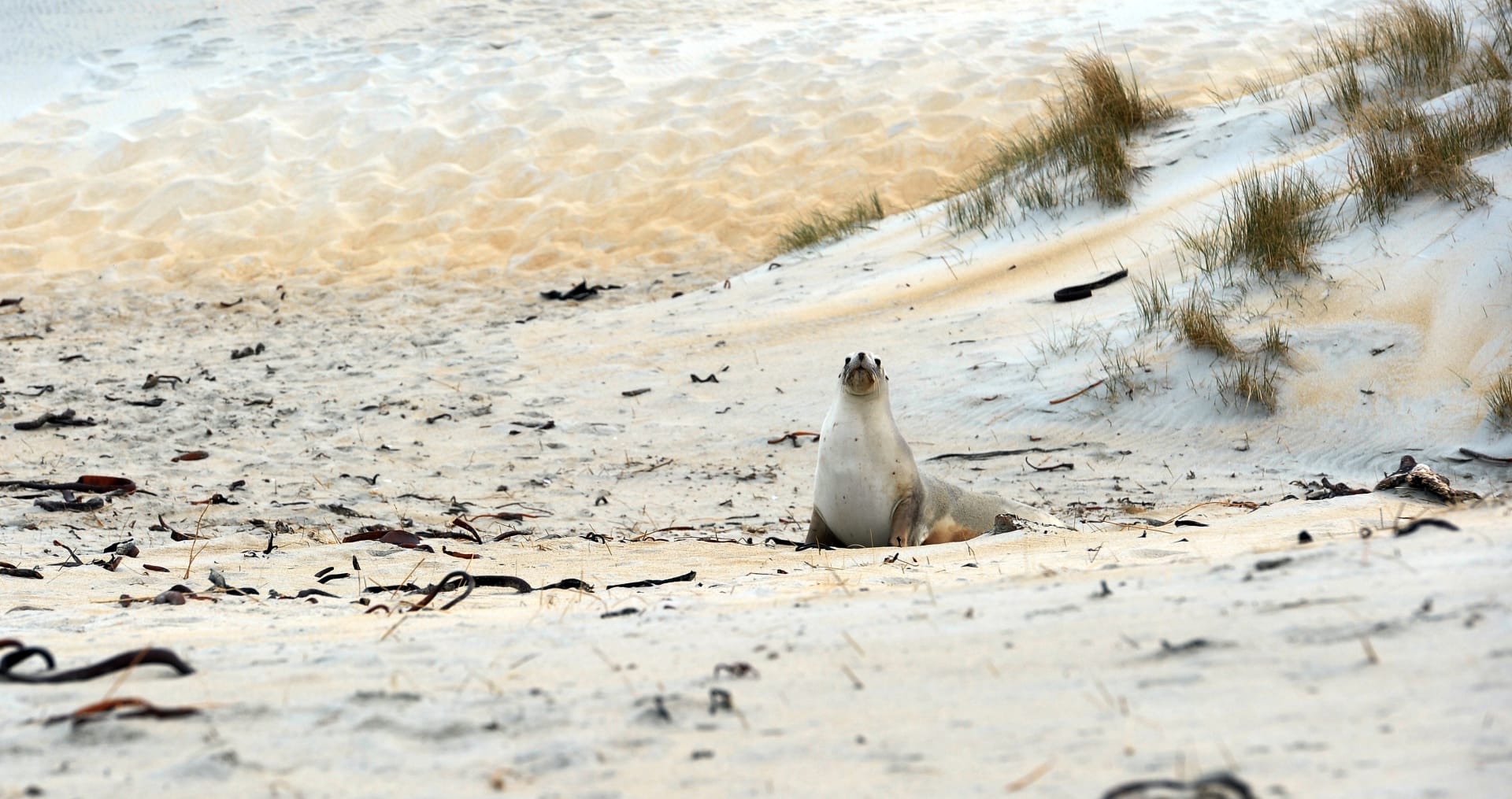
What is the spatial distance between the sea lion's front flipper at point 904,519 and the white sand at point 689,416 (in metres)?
0.59

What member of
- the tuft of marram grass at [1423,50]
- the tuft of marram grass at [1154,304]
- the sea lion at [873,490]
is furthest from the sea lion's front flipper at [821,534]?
the tuft of marram grass at [1423,50]

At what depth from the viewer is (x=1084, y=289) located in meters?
8.03

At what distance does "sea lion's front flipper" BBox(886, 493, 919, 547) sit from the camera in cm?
545

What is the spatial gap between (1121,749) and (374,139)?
1271cm

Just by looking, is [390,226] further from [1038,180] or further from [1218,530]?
[1218,530]

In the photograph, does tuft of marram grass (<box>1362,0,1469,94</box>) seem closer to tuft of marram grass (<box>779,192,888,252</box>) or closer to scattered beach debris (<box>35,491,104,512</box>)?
tuft of marram grass (<box>779,192,888,252</box>)

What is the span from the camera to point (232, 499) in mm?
6070

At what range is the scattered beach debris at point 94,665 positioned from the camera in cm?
258

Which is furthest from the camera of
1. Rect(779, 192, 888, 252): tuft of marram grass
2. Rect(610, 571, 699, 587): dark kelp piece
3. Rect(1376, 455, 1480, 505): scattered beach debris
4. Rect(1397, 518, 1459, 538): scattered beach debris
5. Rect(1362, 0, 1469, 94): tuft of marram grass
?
Rect(779, 192, 888, 252): tuft of marram grass

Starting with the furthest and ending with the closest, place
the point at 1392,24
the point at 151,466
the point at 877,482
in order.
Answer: the point at 1392,24 → the point at 151,466 → the point at 877,482

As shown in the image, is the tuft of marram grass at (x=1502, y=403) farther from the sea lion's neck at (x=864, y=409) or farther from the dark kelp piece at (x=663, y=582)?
the dark kelp piece at (x=663, y=582)

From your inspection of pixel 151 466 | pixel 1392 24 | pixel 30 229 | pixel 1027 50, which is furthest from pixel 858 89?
pixel 151 466

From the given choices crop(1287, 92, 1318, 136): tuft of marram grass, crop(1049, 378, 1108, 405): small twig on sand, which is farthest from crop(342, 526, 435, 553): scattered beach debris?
crop(1287, 92, 1318, 136): tuft of marram grass

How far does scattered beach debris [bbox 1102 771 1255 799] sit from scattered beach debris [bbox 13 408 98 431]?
269 inches
